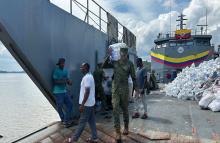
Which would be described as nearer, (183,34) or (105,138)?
(105,138)

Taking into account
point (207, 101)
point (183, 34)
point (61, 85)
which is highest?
point (183, 34)

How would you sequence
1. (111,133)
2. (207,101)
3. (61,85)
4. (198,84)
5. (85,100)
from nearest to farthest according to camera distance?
(85,100) < (111,133) < (61,85) < (207,101) < (198,84)

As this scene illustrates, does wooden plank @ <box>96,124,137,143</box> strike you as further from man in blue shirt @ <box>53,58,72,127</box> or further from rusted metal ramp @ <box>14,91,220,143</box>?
man in blue shirt @ <box>53,58,72,127</box>

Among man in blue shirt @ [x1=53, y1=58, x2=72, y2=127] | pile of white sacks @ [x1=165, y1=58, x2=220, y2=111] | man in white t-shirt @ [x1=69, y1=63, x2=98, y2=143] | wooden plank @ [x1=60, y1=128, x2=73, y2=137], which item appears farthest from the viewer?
pile of white sacks @ [x1=165, y1=58, x2=220, y2=111]

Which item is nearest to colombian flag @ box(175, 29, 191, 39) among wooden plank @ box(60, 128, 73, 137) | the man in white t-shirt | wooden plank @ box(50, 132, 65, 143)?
wooden plank @ box(60, 128, 73, 137)

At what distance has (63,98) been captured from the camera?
7312 mm

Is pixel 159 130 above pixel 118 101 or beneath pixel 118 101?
beneath

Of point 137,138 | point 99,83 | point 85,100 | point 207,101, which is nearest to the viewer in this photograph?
point 85,100

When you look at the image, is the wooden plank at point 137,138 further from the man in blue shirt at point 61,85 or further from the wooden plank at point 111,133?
the man in blue shirt at point 61,85

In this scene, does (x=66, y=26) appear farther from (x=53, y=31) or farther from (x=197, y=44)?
(x=197, y=44)

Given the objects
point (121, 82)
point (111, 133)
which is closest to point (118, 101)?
point (121, 82)

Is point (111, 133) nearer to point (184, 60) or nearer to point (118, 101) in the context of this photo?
point (118, 101)

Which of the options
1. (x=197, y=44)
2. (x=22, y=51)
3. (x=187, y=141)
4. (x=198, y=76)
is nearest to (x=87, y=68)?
(x=22, y=51)

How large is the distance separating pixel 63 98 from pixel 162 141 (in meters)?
2.73
